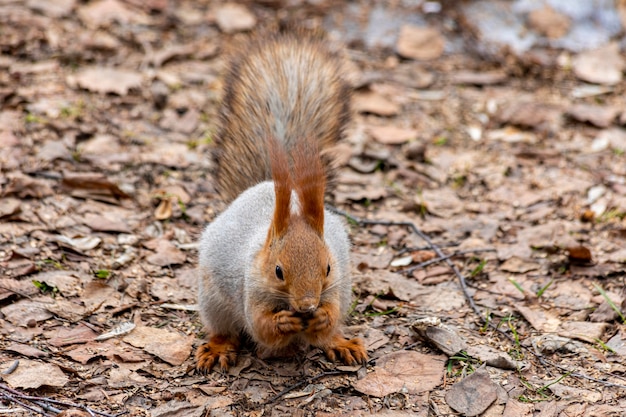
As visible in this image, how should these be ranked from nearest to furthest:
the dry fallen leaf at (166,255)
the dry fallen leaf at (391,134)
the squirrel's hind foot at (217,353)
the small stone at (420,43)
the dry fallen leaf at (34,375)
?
the dry fallen leaf at (34,375) < the squirrel's hind foot at (217,353) < the dry fallen leaf at (166,255) < the dry fallen leaf at (391,134) < the small stone at (420,43)

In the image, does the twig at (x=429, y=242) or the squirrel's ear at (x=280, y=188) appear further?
the twig at (x=429, y=242)

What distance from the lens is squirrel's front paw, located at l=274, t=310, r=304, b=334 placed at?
2.88 meters

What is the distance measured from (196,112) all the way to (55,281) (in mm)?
2068

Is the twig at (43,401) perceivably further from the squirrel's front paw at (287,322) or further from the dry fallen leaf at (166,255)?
the dry fallen leaf at (166,255)

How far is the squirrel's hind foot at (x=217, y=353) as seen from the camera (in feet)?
10.4

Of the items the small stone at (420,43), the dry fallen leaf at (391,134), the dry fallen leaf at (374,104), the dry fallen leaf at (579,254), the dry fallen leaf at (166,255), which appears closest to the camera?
the dry fallen leaf at (579,254)

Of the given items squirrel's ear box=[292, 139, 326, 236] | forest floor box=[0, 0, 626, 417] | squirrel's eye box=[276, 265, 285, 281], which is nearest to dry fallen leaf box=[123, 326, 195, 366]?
forest floor box=[0, 0, 626, 417]

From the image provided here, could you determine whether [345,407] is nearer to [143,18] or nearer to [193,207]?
[193,207]

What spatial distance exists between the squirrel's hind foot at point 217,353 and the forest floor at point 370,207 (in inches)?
2.0

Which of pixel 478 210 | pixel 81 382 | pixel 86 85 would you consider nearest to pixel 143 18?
pixel 86 85

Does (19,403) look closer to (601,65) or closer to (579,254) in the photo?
(579,254)

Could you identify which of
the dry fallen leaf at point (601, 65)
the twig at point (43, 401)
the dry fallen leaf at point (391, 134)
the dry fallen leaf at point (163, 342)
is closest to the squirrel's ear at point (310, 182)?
the dry fallen leaf at point (163, 342)

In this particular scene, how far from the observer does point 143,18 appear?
626 centimetres

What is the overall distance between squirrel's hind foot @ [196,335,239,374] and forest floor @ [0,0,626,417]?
51 millimetres
